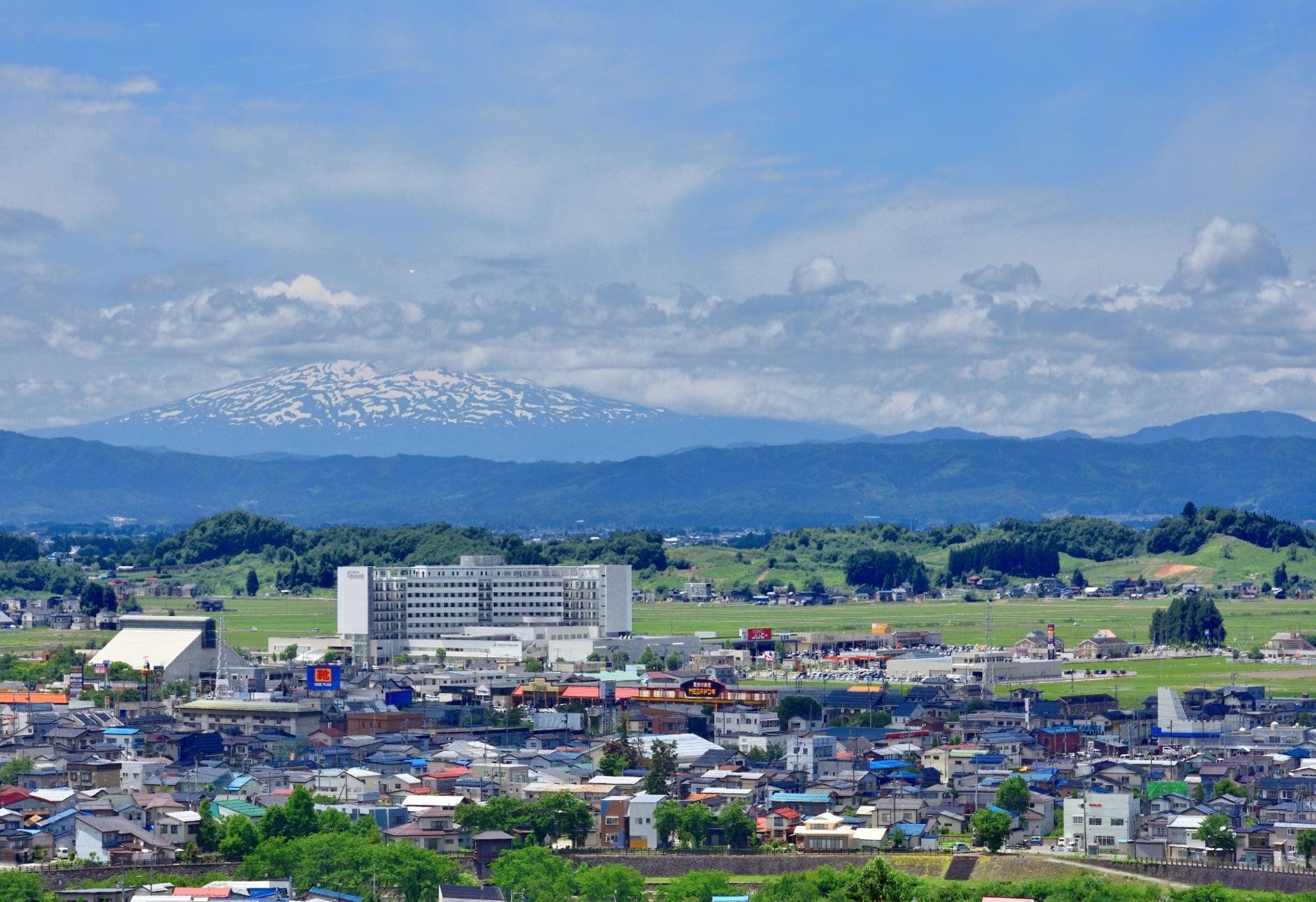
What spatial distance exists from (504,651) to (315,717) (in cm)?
2279

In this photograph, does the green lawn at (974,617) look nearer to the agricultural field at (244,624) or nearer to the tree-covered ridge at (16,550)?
the agricultural field at (244,624)

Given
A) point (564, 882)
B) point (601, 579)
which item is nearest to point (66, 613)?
point (601, 579)

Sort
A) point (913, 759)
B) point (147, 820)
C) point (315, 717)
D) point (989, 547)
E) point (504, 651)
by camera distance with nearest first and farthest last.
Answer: point (147, 820)
point (913, 759)
point (315, 717)
point (504, 651)
point (989, 547)

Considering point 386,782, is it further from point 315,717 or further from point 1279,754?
point 1279,754

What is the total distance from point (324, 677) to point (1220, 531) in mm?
91775

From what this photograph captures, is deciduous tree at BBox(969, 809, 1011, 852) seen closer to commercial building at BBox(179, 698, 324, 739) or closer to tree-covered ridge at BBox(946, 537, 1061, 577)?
commercial building at BBox(179, 698, 324, 739)

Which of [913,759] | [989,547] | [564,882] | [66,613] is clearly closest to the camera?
[564,882]

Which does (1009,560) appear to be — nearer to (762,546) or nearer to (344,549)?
(762,546)

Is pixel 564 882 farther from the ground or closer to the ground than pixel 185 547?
closer to the ground

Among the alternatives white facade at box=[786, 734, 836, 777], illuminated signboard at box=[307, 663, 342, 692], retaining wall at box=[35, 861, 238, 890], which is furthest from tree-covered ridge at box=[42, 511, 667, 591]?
retaining wall at box=[35, 861, 238, 890]

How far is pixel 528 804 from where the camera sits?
144ft

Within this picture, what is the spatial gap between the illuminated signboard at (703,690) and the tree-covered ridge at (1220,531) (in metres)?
86.7

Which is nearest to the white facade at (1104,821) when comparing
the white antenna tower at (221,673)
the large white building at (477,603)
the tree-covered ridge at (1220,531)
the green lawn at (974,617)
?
the white antenna tower at (221,673)

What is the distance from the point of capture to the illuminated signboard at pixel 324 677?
6725cm
